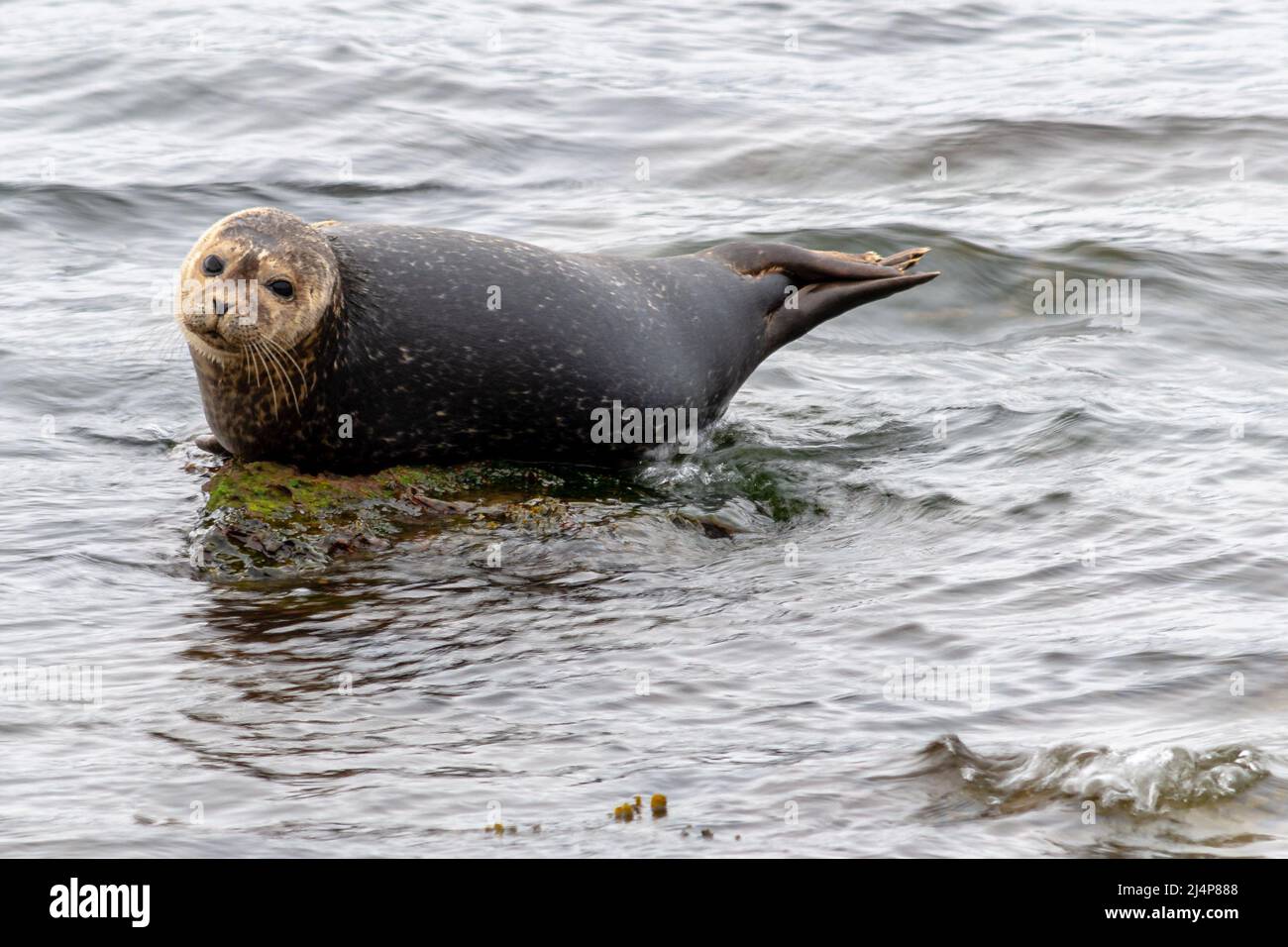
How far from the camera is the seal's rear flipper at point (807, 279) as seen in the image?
8219mm

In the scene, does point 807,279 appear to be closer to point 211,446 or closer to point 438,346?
point 438,346

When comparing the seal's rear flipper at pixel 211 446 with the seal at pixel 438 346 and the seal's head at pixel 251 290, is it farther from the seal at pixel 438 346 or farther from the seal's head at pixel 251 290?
the seal's head at pixel 251 290

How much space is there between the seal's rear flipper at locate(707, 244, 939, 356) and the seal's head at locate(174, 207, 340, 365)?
2.20 metres

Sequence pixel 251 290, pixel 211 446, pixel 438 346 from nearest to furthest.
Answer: pixel 251 290, pixel 438 346, pixel 211 446

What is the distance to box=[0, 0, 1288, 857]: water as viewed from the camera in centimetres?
459

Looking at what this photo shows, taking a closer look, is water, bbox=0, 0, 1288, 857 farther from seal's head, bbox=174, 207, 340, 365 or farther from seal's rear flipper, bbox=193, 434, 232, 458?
seal's head, bbox=174, 207, 340, 365

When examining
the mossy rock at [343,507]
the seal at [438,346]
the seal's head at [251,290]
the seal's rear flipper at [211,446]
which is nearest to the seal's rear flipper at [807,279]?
the seal at [438,346]

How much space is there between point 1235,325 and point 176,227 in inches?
283

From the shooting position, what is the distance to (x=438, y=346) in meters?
7.16

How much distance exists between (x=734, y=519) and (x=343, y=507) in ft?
5.33

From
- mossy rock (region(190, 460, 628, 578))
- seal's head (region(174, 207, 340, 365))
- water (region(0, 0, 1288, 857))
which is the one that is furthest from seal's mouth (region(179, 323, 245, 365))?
water (region(0, 0, 1288, 857))

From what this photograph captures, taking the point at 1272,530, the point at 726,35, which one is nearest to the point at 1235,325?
the point at 1272,530

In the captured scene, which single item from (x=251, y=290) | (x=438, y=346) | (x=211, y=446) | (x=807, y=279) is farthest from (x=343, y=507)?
(x=807, y=279)

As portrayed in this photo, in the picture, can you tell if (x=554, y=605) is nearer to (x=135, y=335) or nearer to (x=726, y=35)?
(x=135, y=335)
